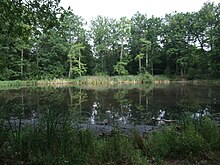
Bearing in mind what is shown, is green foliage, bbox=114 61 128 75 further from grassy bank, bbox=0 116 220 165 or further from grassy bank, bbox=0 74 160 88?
grassy bank, bbox=0 116 220 165

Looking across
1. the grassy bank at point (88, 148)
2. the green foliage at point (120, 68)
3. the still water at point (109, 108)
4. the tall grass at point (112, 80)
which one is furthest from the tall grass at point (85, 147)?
the green foliage at point (120, 68)

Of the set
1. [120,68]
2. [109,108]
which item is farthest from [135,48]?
[109,108]

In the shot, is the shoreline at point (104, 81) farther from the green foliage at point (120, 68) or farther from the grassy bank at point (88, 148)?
the grassy bank at point (88, 148)

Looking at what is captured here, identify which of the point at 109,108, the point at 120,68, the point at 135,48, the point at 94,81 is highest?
the point at 135,48

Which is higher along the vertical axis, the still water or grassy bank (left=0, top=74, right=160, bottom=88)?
grassy bank (left=0, top=74, right=160, bottom=88)

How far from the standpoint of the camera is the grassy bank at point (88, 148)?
13.2 feet

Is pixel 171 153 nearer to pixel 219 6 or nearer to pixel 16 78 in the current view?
pixel 16 78

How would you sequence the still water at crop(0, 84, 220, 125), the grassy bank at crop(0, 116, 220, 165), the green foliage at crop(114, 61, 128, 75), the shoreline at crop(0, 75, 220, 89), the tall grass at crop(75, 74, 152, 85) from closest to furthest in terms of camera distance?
the grassy bank at crop(0, 116, 220, 165)
the still water at crop(0, 84, 220, 125)
the shoreline at crop(0, 75, 220, 89)
the tall grass at crop(75, 74, 152, 85)
the green foliage at crop(114, 61, 128, 75)

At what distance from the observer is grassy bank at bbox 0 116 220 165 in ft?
13.2

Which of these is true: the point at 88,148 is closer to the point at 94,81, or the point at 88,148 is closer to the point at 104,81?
the point at 94,81

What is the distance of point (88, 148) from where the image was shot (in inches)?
177

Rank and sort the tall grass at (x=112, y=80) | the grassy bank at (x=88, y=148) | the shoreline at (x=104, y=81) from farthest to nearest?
the tall grass at (x=112, y=80) → the shoreline at (x=104, y=81) → the grassy bank at (x=88, y=148)

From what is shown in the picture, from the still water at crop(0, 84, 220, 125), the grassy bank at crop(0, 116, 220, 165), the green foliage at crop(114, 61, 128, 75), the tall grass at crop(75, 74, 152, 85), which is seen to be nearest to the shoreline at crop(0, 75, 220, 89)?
the tall grass at crop(75, 74, 152, 85)

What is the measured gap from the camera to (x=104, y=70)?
53.9m
